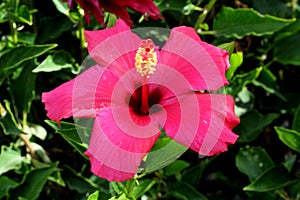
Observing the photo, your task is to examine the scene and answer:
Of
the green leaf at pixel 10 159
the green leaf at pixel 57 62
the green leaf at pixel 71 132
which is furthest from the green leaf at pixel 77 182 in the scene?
the green leaf at pixel 71 132

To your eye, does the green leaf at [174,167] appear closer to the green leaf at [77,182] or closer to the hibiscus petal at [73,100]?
the green leaf at [77,182]

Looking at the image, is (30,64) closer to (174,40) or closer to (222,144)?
(174,40)

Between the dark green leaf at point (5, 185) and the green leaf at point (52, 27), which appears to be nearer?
the dark green leaf at point (5, 185)

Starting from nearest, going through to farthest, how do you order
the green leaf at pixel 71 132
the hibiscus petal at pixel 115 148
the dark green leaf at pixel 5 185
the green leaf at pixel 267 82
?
the hibiscus petal at pixel 115 148 → the green leaf at pixel 71 132 → the dark green leaf at pixel 5 185 → the green leaf at pixel 267 82

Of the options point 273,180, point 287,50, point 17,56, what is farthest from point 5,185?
point 287,50

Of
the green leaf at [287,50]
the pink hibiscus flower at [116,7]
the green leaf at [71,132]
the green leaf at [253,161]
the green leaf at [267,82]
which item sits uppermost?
the pink hibiscus flower at [116,7]

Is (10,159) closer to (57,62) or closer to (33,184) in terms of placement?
(33,184)

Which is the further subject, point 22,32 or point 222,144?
point 22,32

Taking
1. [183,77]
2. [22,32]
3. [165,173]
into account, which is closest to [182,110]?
[183,77]
